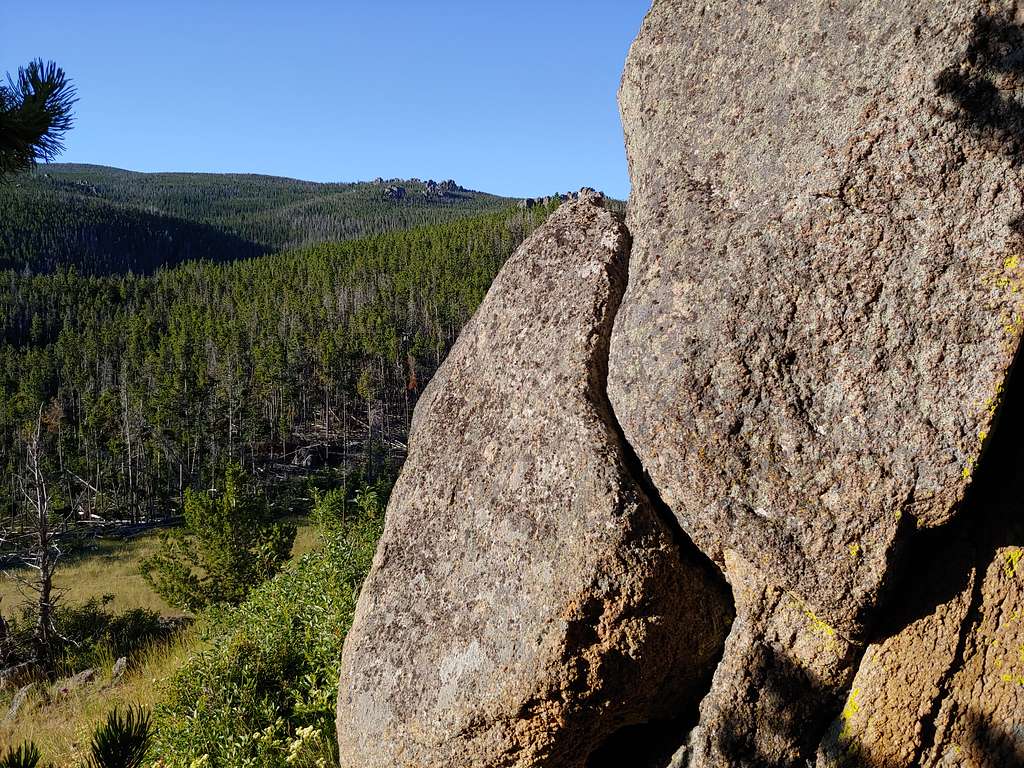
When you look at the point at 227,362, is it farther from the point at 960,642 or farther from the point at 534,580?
the point at 960,642

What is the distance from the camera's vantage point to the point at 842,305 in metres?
3.57

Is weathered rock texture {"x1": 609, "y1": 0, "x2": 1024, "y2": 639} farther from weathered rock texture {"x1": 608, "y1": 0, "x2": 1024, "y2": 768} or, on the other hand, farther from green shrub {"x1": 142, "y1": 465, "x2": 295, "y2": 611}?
green shrub {"x1": 142, "y1": 465, "x2": 295, "y2": 611}

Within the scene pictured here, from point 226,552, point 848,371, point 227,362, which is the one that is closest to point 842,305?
point 848,371

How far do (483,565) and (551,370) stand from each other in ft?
4.07

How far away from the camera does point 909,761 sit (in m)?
3.78

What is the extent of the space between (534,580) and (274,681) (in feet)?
13.5

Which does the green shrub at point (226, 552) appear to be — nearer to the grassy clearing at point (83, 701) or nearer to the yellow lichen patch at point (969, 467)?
the grassy clearing at point (83, 701)

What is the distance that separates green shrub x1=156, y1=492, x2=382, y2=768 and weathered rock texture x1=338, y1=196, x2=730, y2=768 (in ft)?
4.08

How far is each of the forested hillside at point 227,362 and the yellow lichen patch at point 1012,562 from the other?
5130 centimetres

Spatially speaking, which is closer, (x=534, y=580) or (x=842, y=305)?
(x=842, y=305)

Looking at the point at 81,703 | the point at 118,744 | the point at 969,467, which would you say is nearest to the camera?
the point at 118,744

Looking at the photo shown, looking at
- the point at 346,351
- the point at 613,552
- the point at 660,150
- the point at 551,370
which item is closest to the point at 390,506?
the point at 551,370

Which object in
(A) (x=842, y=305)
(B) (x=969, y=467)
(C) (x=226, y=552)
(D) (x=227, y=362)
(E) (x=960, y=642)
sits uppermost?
(A) (x=842, y=305)

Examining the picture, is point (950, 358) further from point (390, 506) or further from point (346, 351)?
point (346, 351)
